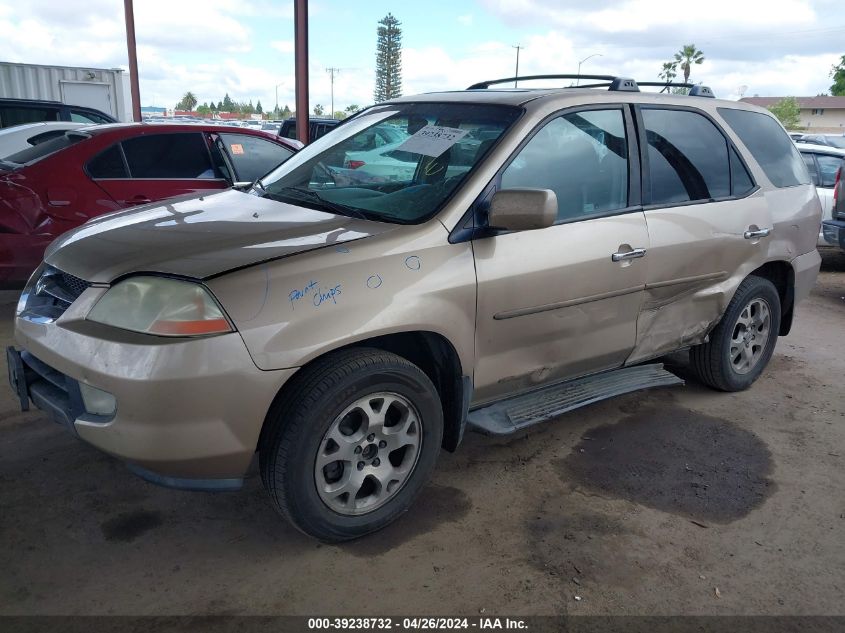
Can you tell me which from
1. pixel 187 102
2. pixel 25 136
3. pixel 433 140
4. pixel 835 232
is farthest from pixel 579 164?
pixel 187 102

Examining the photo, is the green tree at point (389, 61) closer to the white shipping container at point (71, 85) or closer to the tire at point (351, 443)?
the white shipping container at point (71, 85)

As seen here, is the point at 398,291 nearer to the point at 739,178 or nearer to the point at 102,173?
the point at 739,178

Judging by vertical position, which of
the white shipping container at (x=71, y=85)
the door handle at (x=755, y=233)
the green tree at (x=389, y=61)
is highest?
the green tree at (x=389, y=61)

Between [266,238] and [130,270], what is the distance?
510 mm

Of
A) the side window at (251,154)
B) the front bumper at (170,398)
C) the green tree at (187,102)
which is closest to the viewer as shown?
the front bumper at (170,398)

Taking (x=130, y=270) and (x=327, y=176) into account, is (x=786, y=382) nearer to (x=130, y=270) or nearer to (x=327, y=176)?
(x=327, y=176)

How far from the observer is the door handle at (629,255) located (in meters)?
3.33

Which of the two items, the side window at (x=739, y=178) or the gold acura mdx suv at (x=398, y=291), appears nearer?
the gold acura mdx suv at (x=398, y=291)

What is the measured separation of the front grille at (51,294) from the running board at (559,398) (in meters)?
1.76

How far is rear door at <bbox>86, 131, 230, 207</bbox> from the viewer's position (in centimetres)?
545

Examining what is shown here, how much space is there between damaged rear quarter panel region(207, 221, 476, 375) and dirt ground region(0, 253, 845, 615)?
0.79m

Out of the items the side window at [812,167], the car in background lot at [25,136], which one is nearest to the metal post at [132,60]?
the car in background lot at [25,136]

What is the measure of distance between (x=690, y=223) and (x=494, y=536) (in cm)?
200

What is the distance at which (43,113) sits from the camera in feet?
33.9
